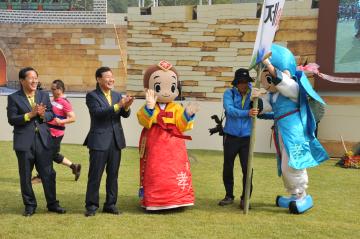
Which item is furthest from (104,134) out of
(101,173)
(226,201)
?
(226,201)

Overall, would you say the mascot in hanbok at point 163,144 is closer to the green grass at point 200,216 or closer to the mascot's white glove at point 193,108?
the mascot's white glove at point 193,108

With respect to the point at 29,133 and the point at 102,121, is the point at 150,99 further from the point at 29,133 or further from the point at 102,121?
the point at 29,133

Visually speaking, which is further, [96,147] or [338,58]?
[338,58]

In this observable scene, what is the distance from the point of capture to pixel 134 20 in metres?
10.4

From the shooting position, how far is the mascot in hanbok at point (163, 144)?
5.01 metres

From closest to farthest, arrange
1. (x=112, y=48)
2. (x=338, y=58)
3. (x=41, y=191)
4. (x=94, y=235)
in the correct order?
(x=94, y=235) → (x=41, y=191) → (x=338, y=58) → (x=112, y=48)

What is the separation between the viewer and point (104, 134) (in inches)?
189

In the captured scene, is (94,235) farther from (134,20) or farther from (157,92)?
(134,20)

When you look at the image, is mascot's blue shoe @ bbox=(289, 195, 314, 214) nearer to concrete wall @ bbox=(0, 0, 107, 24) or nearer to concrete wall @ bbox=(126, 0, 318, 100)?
concrete wall @ bbox=(126, 0, 318, 100)

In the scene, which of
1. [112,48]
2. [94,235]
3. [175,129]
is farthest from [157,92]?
[112,48]

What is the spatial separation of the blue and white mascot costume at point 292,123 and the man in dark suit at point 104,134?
62.0 inches

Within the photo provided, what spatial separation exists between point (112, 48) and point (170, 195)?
988 centimetres

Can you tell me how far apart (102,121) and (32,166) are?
0.85 metres

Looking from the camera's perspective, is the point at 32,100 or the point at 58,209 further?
the point at 58,209
